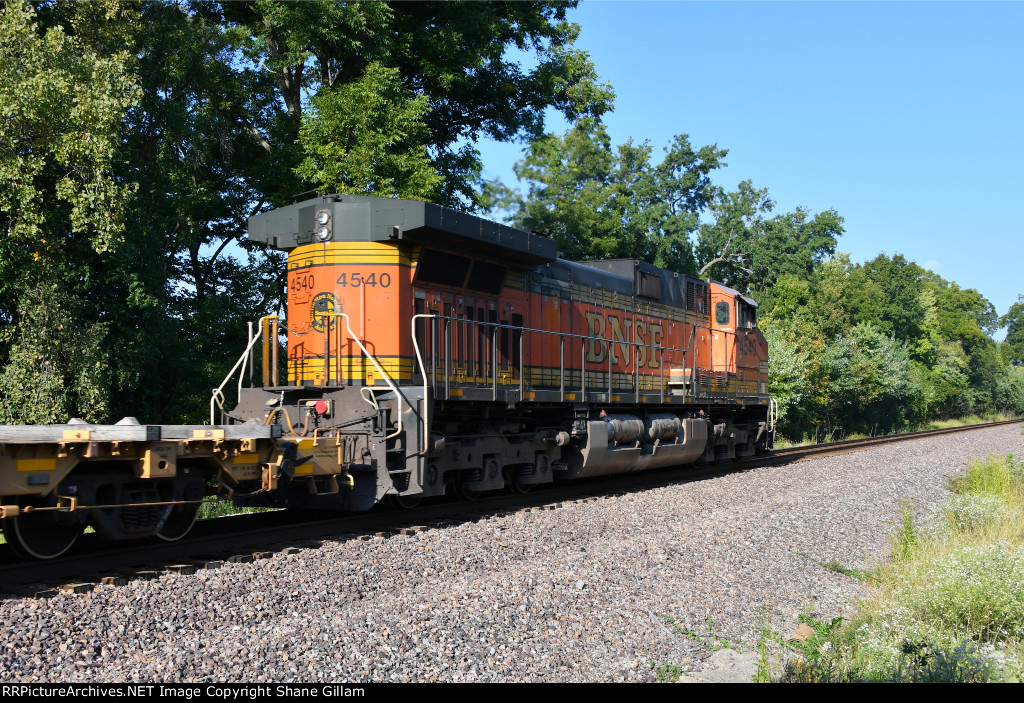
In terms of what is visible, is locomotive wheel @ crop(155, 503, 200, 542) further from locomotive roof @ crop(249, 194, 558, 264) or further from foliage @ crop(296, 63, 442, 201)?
foliage @ crop(296, 63, 442, 201)

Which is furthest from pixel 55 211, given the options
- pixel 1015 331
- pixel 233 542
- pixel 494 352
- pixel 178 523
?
pixel 1015 331

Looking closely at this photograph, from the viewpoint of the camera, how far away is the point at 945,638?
216 inches

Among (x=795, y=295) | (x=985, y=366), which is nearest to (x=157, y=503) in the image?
(x=795, y=295)

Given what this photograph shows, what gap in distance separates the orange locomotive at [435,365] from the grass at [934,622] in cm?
463

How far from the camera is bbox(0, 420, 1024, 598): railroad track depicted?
20.4 feet

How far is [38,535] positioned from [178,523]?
121 centimetres

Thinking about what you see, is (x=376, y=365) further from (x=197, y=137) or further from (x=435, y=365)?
(x=197, y=137)

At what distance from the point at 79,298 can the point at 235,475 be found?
7643mm

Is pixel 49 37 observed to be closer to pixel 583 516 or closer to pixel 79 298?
pixel 79 298

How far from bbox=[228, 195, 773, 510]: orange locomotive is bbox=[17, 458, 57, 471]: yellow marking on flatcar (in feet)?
6.59

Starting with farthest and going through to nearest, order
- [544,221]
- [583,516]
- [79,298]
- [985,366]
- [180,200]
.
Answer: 1. [985,366]
2. [544,221]
3. [180,200]
4. [79,298]
5. [583,516]

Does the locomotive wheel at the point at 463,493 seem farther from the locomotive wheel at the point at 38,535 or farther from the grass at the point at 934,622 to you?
the grass at the point at 934,622

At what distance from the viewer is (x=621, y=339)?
14.0 meters

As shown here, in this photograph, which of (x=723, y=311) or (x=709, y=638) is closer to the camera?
(x=709, y=638)
